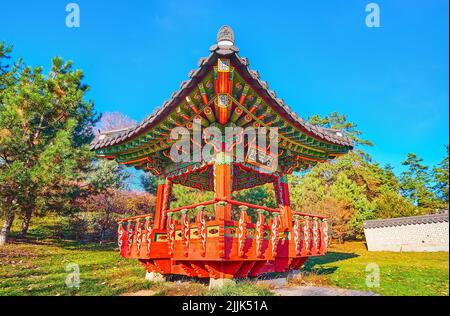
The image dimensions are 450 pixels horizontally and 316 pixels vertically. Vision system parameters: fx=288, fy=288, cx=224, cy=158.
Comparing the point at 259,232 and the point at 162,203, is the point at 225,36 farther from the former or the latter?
the point at 162,203

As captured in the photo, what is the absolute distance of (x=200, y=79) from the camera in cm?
608

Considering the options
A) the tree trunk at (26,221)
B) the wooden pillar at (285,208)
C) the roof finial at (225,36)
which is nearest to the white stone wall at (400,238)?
the wooden pillar at (285,208)

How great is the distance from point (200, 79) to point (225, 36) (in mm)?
991

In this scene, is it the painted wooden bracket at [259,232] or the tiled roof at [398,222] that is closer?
the painted wooden bracket at [259,232]

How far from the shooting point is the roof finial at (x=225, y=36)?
5.61 m

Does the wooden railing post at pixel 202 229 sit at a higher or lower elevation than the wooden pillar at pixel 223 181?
lower

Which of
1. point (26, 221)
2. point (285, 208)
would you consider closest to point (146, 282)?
point (285, 208)

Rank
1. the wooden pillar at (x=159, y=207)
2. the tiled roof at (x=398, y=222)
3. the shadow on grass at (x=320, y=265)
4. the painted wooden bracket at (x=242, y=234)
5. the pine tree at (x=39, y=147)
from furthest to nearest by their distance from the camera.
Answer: the pine tree at (x=39, y=147), the tiled roof at (x=398, y=222), the shadow on grass at (x=320, y=265), the wooden pillar at (x=159, y=207), the painted wooden bracket at (x=242, y=234)

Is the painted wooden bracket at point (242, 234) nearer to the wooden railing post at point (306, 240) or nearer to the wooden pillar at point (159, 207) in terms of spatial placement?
the wooden railing post at point (306, 240)
